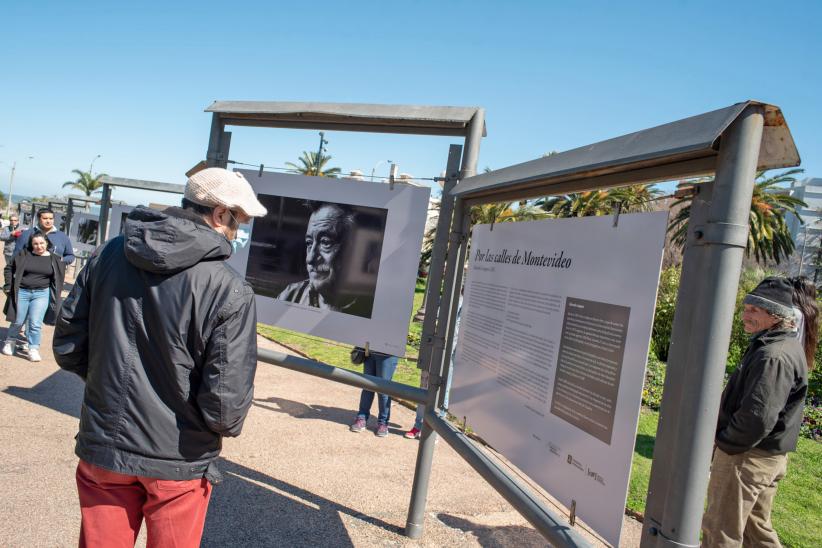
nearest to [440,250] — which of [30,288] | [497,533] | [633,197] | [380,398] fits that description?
[633,197]

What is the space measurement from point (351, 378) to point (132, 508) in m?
2.11

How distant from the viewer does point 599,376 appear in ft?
7.39

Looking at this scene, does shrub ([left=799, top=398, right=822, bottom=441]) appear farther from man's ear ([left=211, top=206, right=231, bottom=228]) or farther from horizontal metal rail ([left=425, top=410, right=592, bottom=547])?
man's ear ([left=211, top=206, right=231, bottom=228])

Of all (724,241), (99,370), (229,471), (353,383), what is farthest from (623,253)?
(229,471)

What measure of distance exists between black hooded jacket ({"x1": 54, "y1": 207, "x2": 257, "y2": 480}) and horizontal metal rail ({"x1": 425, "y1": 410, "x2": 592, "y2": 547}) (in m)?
1.24

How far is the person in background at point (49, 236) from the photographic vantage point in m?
8.41

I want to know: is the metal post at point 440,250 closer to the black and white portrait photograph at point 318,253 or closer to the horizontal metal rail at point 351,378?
the horizontal metal rail at point 351,378

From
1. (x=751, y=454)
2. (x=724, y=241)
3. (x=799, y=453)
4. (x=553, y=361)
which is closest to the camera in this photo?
(x=724, y=241)

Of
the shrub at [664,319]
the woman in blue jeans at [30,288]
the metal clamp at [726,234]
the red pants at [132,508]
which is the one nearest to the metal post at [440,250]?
the red pants at [132,508]

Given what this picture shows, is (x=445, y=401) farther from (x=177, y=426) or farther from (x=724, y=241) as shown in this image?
(x=724, y=241)

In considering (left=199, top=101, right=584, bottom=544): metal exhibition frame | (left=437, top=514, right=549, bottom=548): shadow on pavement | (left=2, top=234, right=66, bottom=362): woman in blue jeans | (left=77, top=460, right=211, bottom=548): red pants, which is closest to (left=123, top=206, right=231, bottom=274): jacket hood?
(left=77, top=460, right=211, bottom=548): red pants

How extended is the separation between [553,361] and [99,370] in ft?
5.77

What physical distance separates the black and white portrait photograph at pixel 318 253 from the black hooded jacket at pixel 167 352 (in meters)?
2.19

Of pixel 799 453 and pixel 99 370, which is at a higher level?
pixel 99 370
